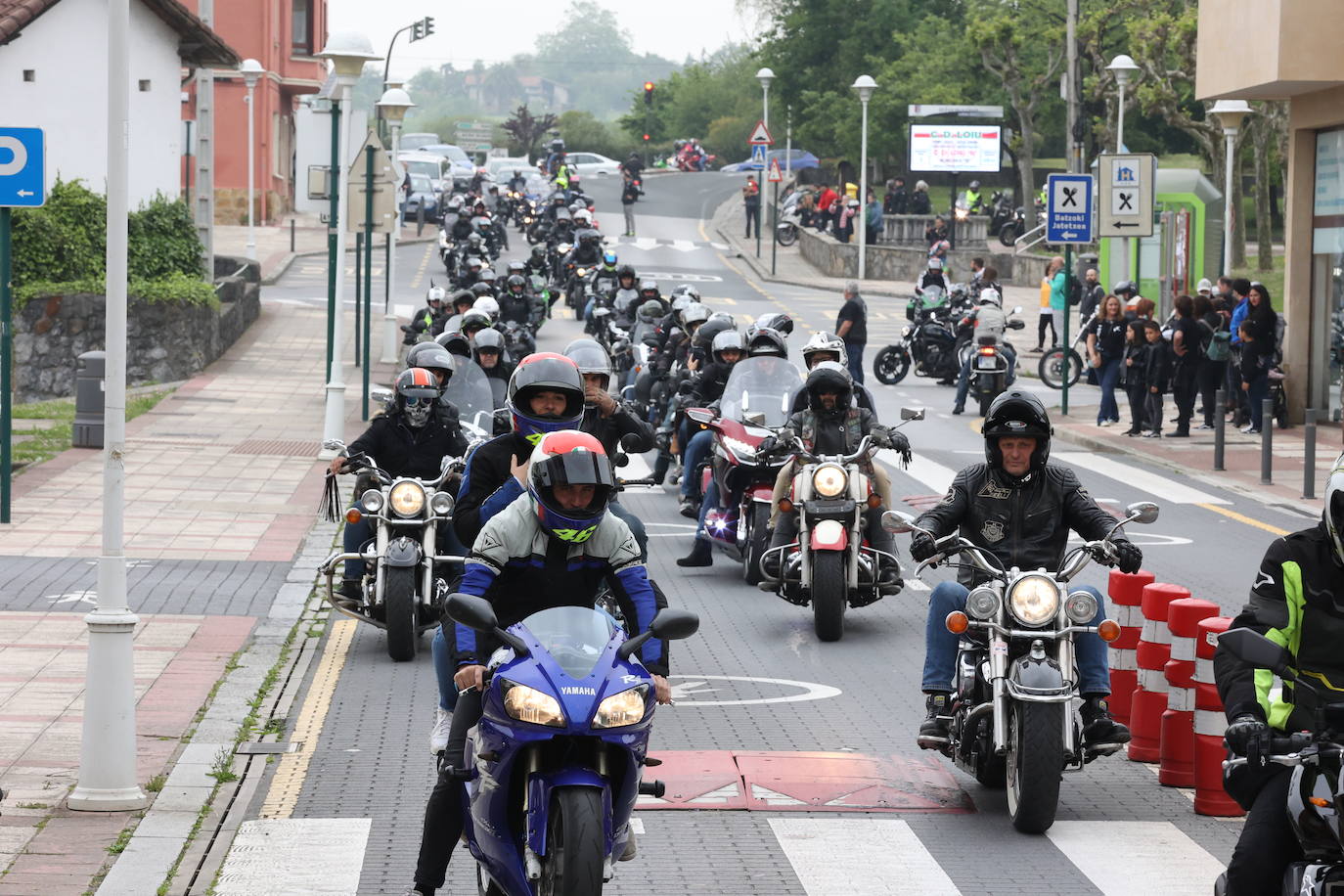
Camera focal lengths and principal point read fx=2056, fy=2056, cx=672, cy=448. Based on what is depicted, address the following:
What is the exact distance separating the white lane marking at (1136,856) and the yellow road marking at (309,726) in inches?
125

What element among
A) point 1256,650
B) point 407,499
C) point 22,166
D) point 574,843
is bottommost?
point 574,843

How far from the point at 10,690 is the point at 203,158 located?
2675 cm

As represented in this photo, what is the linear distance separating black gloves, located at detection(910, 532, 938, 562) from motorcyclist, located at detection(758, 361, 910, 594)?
14.2ft

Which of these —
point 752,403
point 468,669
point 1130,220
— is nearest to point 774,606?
point 752,403

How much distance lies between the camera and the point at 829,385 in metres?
13.5

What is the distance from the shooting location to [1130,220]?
2716 centimetres

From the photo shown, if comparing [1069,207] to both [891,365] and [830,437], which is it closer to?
[891,365]

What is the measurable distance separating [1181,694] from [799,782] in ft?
5.70

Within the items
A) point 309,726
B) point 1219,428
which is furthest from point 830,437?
point 1219,428

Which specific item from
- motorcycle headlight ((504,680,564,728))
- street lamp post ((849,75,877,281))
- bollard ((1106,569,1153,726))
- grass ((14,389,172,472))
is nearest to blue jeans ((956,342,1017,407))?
grass ((14,389,172,472))

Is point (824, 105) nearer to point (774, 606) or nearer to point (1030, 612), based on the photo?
point (774, 606)

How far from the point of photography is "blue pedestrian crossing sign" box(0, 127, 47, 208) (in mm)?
14523

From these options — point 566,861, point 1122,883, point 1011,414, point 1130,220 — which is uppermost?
point 1130,220

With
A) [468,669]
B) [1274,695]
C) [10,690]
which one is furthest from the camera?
[10,690]
